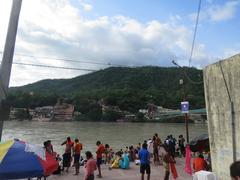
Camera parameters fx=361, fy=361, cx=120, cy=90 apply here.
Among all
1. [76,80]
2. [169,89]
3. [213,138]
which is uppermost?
[76,80]

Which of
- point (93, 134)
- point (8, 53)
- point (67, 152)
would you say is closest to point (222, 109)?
point (8, 53)

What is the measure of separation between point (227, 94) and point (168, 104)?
61575 mm

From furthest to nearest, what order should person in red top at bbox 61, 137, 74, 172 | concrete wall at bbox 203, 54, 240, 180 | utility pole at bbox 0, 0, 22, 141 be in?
1. person in red top at bbox 61, 137, 74, 172
2. concrete wall at bbox 203, 54, 240, 180
3. utility pole at bbox 0, 0, 22, 141

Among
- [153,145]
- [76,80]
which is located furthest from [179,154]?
[76,80]

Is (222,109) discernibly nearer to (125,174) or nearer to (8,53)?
(125,174)

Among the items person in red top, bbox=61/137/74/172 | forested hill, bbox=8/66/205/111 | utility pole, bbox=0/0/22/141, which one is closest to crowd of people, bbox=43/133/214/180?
person in red top, bbox=61/137/74/172

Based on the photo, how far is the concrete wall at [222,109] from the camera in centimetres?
1012

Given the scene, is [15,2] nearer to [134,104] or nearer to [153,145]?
[153,145]

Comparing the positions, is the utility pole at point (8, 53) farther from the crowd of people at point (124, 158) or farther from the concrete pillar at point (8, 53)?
the crowd of people at point (124, 158)

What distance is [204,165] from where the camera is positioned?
1116cm

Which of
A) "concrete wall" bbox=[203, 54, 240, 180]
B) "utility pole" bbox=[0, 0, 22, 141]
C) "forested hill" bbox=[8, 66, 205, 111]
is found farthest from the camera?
"forested hill" bbox=[8, 66, 205, 111]

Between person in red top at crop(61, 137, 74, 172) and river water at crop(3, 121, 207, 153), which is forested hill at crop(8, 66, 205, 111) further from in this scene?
person in red top at crop(61, 137, 74, 172)

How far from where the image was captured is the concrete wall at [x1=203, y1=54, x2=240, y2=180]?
33.2 ft

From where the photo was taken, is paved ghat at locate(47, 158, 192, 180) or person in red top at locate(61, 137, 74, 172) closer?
paved ghat at locate(47, 158, 192, 180)
